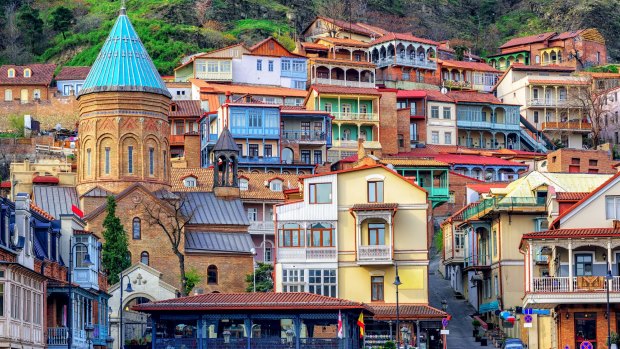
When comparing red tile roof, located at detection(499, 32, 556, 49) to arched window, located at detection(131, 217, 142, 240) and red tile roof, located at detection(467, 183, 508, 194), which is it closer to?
red tile roof, located at detection(467, 183, 508, 194)

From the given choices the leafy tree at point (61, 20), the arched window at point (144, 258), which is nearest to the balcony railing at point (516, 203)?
the arched window at point (144, 258)

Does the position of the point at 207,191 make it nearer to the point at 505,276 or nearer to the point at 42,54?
the point at 505,276

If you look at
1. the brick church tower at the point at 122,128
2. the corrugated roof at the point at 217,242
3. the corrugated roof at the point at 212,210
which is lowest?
the corrugated roof at the point at 217,242

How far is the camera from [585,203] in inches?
2736

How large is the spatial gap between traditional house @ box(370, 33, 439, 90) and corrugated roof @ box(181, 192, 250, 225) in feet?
162

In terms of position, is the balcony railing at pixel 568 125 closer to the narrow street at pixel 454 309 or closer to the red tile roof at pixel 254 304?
the narrow street at pixel 454 309

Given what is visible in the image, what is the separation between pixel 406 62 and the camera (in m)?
152

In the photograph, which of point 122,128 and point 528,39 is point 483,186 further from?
point 528,39

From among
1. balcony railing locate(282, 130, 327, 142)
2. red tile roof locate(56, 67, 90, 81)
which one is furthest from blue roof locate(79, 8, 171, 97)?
red tile roof locate(56, 67, 90, 81)

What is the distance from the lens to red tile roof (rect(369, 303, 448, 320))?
77.1 meters

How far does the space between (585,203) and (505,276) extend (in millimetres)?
14106

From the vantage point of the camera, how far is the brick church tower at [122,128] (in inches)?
3964

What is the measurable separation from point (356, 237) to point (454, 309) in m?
11.4

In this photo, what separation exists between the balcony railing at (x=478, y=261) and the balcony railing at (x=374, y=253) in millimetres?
8452
